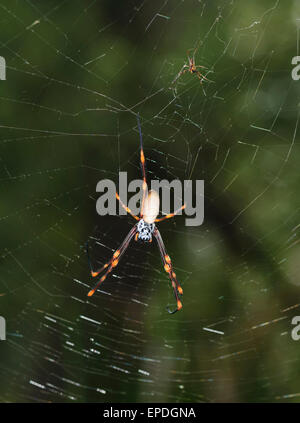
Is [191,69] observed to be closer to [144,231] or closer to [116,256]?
[144,231]

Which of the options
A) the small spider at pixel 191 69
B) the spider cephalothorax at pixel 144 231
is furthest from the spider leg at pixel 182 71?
the spider cephalothorax at pixel 144 231

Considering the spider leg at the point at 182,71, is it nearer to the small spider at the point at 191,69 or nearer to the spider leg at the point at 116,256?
the small spider at the point at 191,69

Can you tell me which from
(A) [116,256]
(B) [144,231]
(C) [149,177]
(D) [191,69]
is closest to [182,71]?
(D) [191,69]

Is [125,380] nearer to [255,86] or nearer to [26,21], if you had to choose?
[255,86]

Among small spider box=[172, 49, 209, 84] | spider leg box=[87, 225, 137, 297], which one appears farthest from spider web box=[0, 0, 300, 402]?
spider leg box=[87, 225, 137, 297]

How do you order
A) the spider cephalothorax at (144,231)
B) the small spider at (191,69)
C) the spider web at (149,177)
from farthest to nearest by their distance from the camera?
the spider web at (149,177) → the spider cephalothorax at (144,231) → the small spider at (191,69)
